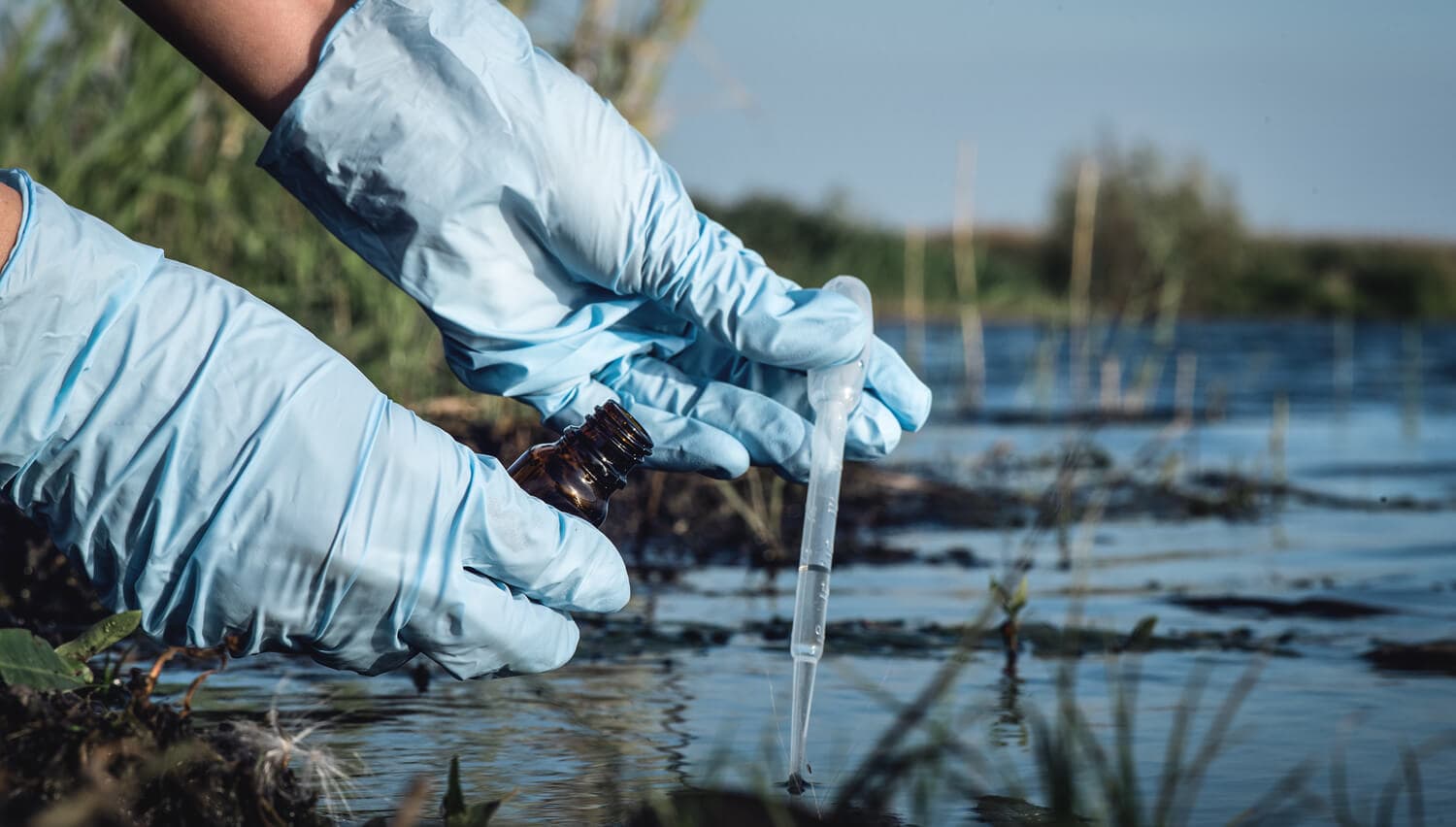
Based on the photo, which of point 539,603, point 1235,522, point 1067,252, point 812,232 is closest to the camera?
point 539,603

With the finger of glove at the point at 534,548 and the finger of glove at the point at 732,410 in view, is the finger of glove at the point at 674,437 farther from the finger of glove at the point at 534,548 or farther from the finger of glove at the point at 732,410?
the finger of glove at the point at 534,548

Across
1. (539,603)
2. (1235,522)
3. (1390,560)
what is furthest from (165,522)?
(1235,522)

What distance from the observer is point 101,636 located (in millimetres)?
1782

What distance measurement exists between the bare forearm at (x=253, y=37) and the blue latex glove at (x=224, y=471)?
29cm

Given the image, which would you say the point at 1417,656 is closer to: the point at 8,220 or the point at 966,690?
the point at 966,690

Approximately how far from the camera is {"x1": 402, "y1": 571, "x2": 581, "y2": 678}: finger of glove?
2061 millimetres

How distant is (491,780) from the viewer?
2156mm

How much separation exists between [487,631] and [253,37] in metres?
0.90

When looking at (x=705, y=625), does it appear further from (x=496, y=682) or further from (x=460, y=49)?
(x=460, y=49)

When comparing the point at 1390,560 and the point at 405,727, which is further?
the point at 1390,560

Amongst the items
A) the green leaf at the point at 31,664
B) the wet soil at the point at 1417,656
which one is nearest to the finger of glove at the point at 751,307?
the green leaf at the point at 31,664

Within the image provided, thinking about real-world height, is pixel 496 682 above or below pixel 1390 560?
below

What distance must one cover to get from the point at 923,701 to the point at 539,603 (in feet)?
3.05

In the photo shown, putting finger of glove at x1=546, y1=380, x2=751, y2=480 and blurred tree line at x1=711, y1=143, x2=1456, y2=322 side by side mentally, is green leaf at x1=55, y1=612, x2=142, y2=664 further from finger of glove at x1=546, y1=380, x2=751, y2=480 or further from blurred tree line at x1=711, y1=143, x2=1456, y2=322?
blurred tree line at x1=711, y1=143, x2=1456, y2=322
